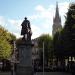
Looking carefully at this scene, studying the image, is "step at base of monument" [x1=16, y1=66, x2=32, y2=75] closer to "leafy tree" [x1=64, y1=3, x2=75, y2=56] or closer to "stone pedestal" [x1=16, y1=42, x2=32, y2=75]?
"stone pedestal" [x1=16, y1=42, x2=32, y2=75]

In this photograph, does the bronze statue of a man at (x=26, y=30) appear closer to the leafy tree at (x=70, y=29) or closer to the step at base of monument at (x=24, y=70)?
the step at base of monument at (x=24, y=70)

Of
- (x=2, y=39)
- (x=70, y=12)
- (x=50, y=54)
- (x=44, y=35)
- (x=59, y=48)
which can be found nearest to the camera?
(x=70, y=12)

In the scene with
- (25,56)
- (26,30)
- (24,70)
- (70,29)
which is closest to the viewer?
(25,56)

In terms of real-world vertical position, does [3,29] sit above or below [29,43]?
above

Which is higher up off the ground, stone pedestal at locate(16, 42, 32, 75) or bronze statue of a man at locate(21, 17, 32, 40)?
bronze statue of a man at locate(21, 17, 32, 40)

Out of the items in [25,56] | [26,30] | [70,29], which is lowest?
[25,56]

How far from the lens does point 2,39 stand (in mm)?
72750

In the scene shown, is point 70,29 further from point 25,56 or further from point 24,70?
point 24,70

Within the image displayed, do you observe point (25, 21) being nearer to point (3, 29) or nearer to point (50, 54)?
point (3, 29)

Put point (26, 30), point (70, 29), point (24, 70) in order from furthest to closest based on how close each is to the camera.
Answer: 1. point (70, 29)
2. point (26, 30)
3. point (24, 70)

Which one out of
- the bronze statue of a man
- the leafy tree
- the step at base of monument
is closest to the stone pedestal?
the step at base of monument

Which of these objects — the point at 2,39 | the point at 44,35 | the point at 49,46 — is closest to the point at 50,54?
the point at 49,46

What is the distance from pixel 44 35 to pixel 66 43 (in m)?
59.5

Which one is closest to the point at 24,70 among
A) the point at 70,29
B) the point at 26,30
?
the point at 26,30
